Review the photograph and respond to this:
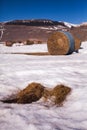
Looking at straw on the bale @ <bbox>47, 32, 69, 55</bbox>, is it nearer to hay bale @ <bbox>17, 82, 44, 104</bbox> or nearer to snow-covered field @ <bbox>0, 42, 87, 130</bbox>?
snow-covered field @ <bbox>0, 42, 87, 130</bbox>

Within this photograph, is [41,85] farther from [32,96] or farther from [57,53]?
[57,53]

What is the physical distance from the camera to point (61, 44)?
15.3 metres

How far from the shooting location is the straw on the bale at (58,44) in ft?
49.6

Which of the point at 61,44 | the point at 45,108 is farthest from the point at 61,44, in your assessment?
the point at 45,108

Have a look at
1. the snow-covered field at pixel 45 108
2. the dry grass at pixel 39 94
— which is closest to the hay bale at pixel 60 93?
the dry grass at pixel 39 94

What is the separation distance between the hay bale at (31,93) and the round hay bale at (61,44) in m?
8.78

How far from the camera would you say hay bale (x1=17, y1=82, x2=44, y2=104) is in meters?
5.91

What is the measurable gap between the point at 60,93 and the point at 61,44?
9.43 metres

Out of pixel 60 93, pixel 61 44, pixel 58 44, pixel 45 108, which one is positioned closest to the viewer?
pixel 45 108

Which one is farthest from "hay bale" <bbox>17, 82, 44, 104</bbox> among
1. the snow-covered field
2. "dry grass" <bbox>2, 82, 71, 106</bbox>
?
the snow-covered field

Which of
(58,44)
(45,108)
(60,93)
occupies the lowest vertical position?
(45,108)

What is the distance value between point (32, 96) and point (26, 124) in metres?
1.65

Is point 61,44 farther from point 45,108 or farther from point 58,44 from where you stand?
point 45,108

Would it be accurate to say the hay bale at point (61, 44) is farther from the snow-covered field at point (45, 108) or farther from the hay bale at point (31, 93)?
the hay bale at point (31, 93)
